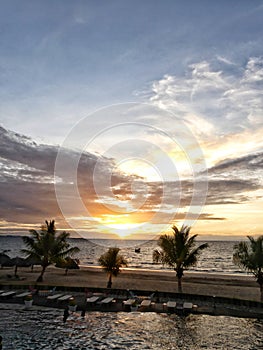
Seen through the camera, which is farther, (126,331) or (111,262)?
(111,262)

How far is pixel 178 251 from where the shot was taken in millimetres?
24297

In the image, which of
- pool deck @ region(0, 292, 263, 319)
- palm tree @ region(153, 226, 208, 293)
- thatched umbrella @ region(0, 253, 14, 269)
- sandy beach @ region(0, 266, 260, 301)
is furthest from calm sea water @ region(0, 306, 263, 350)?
thatched umbrella @ region(0, 253, 14, 269)

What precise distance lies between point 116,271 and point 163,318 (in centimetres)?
1046

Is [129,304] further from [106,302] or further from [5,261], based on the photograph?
[5,261]

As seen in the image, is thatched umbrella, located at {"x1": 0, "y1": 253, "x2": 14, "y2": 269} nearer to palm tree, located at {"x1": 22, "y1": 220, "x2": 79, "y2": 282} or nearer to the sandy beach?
the sandy beach

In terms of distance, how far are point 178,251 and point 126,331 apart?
1071 centimetres

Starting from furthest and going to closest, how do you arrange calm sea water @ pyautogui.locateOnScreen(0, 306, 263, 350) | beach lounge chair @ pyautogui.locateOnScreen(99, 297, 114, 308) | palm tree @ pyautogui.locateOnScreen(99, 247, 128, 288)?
palm tree @ pyautogui.locateOnScreen(99, 247, 128, 288) < beach lounge chair @ pyautogui.locateOnScreen(99, 297, 114, 308) < calm sea water @ pyautogui.locateOnScreen(0, 306, 263, 350)

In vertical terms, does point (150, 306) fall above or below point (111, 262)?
below

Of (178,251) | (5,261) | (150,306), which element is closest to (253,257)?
(178,251)

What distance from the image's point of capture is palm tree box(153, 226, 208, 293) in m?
24.0

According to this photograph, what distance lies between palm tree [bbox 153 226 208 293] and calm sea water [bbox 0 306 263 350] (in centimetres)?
672

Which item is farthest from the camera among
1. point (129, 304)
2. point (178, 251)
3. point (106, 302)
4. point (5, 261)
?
point (5, 261)

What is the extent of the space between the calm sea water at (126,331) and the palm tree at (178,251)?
264 inches

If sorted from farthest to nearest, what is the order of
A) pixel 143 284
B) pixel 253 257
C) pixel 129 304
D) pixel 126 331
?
pixel 143 284 → pixel 253 257 → pixel 129 304 → pixel 126 331
